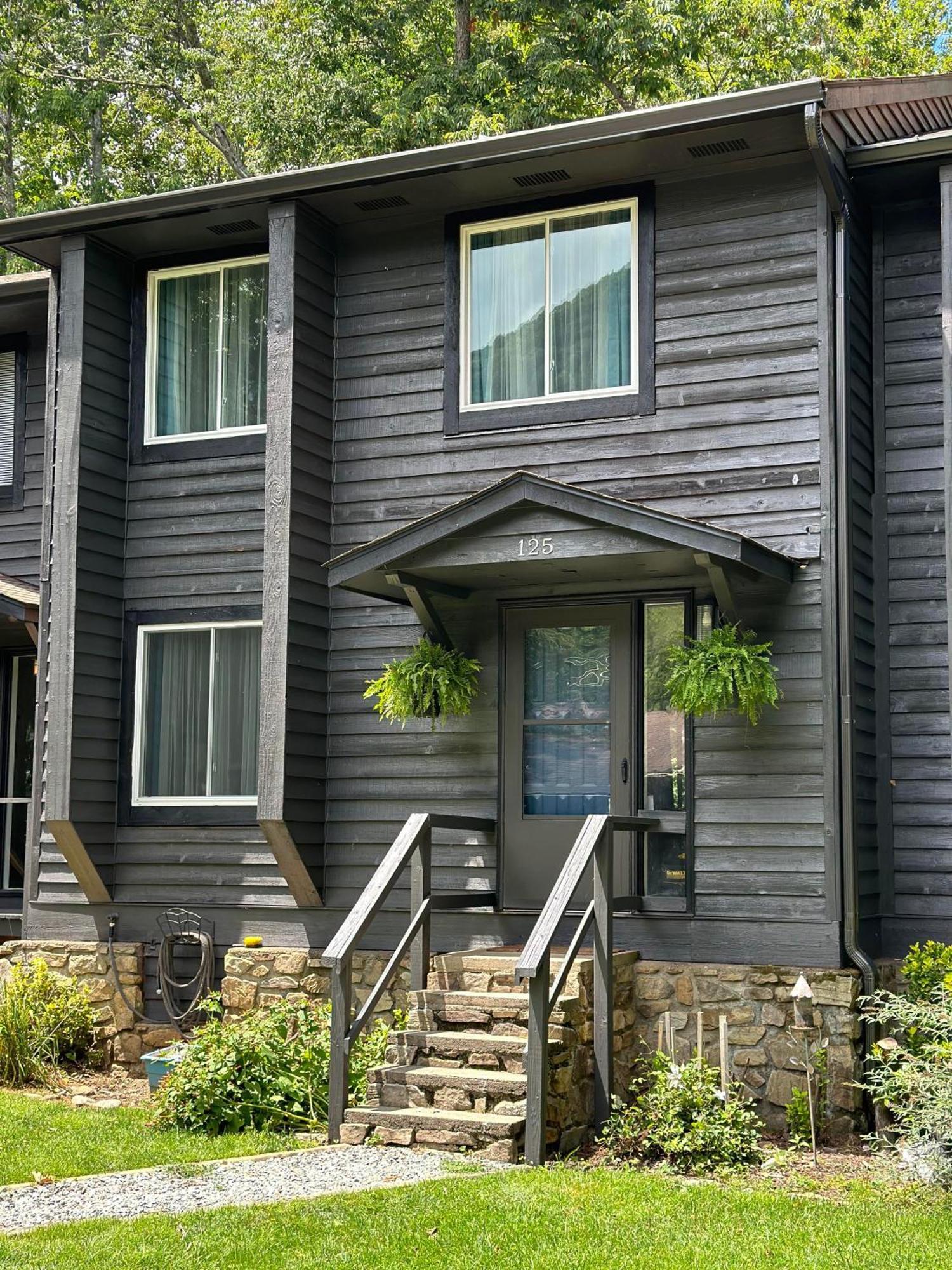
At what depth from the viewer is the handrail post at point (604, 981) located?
8.00 meters

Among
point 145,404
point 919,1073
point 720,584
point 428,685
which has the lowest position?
point 919,1073

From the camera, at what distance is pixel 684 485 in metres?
9.42

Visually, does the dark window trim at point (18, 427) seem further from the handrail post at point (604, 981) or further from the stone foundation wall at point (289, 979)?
the handrail post at point (604, 981)

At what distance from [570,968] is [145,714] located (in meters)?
4.24

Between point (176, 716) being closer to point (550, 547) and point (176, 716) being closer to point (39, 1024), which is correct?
point (39, 1024)

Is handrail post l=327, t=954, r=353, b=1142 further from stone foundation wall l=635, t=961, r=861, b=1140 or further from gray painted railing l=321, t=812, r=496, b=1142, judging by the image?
stone foundation wall l=635, t=961, r=861, b=1140

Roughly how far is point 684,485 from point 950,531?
1654mm

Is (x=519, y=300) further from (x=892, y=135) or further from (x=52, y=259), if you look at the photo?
(x=52, y=259)

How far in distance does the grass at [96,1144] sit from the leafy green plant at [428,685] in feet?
9.72

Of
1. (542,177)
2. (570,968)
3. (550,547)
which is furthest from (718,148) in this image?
(570,968)

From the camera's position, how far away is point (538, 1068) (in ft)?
23.9

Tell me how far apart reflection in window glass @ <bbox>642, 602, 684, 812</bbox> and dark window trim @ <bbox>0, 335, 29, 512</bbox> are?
5.74 meters

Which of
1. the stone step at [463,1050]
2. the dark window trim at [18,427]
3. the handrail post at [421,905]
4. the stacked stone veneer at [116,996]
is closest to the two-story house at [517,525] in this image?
the stacked stone veneer at [116,996]

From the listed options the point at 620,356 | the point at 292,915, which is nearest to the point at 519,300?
the point at 620,356
